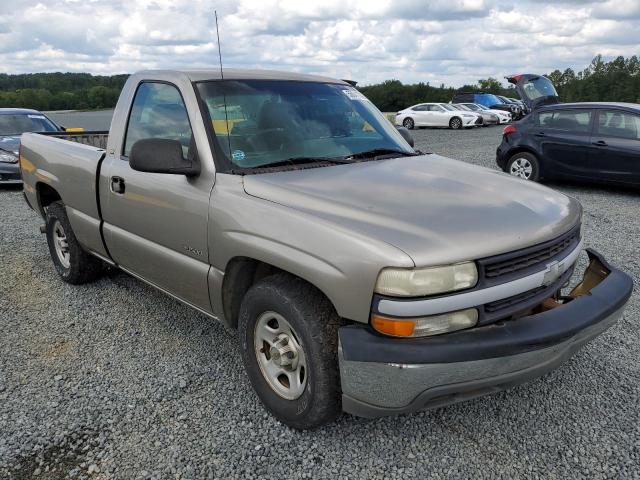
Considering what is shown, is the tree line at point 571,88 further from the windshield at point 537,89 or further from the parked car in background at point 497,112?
the windshield at point 537,89

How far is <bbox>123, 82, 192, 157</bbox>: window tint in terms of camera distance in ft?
10.8

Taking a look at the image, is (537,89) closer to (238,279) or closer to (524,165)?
(524,165)

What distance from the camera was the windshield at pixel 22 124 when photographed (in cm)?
1058

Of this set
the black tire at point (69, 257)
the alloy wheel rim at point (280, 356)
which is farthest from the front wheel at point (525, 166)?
the alloy wheel rim at point (280, 356)

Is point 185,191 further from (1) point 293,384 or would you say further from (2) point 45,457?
(2) point 45,457

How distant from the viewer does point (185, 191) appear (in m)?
3.09

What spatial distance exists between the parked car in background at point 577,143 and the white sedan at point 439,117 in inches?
674

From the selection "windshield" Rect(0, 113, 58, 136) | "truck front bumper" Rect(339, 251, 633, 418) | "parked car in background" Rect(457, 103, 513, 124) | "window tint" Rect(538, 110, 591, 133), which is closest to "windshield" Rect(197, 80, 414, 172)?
"truck front bumper" Rect(339, 251, 633, 418)

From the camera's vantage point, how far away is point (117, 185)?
12.1 ft

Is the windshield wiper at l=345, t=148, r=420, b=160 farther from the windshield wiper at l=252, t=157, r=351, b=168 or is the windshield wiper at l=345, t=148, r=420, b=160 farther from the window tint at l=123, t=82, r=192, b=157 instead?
the window tint at l=123, t=82, r=192, b=157

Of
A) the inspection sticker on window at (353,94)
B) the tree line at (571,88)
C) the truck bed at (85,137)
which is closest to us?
the inspection sticker on window at (353,94)

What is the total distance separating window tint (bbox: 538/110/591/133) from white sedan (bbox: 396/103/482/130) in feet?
57.3

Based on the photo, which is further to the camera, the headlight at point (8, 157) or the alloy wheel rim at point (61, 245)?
the headlight at point (8, 157)

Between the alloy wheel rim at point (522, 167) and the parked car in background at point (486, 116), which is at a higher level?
the alloy wheel rim at point (522, 167)
